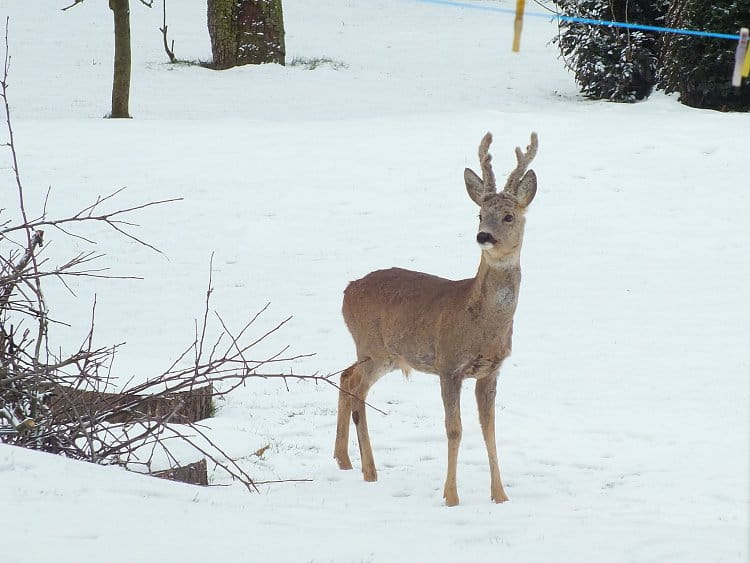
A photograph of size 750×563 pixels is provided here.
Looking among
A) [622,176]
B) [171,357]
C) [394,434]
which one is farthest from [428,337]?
[622,176]

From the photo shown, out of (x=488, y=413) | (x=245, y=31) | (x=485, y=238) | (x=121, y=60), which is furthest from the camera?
(x=245, y=31)

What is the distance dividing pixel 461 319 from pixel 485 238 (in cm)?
61

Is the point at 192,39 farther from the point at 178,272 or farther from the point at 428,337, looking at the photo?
the point at 428,337

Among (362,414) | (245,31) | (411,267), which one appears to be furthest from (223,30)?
(362,414)

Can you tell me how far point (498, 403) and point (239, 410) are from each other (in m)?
2.14

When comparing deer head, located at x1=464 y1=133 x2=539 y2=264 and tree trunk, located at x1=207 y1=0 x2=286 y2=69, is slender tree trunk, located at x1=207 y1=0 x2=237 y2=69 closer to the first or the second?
tree trunk, located at x1=207 y1=0 x2=286 y2=69

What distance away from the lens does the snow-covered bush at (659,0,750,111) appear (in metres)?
15.8

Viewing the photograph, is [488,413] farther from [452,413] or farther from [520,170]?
[520,170]

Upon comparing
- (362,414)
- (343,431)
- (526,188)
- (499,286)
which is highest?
(526,188)

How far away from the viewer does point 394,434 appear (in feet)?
27.8

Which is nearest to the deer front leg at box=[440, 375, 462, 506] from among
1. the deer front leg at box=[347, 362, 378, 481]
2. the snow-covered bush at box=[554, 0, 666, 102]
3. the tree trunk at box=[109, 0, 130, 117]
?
the deer front leg at box=[347, 362, 378, 481]

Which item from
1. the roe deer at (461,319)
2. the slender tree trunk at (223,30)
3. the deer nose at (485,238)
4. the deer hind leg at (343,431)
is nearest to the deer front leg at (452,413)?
the roe deer at (461,319)

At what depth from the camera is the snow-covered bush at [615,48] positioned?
18047 mm

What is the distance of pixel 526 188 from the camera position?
22.0 feet
